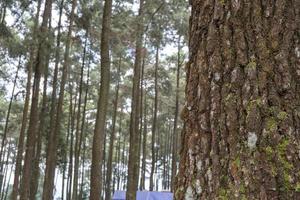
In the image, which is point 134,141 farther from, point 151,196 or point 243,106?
point 243,106

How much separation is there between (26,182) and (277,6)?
1121cm

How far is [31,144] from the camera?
12.0 m

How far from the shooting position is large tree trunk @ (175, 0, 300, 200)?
1.30 m

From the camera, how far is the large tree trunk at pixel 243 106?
1.30 meters

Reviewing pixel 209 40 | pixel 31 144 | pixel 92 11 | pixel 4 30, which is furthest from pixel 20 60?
pixel 209 40

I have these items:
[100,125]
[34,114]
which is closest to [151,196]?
[34,114]

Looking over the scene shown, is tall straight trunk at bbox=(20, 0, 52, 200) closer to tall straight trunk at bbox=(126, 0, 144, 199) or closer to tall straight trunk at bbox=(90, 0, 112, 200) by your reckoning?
tall straight trunk at bbox=(126, 0, 144, 199)

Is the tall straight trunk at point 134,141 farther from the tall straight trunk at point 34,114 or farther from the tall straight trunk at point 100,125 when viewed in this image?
the tall straight trunk at point 100,125

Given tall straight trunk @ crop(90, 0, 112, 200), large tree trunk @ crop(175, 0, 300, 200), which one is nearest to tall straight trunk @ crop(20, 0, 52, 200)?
tall straight trunk @ crop(90, 0, 112, 200)

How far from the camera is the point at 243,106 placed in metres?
1.38

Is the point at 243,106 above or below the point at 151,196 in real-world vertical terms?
below

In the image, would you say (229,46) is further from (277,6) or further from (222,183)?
(222,183)

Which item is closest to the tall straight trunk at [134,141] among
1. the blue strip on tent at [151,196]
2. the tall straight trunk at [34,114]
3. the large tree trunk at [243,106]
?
the tall straight trunk at [34,114]

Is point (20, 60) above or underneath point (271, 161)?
above
